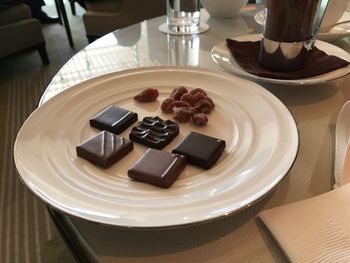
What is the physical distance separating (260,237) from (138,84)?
38 centimetres

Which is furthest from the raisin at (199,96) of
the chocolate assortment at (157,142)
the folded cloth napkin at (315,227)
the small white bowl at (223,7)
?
the small white bowl at (223,7)

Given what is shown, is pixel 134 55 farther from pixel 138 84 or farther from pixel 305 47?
pixel 305 47

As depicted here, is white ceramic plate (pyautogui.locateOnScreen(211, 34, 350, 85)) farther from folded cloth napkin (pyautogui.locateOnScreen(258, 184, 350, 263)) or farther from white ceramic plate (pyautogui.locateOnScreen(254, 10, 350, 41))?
folded cloth napkin (pyautogui.locateOnScreen(258, 184, 350, 263))

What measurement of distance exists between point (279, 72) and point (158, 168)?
1.20ft

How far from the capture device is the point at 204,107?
56 cm

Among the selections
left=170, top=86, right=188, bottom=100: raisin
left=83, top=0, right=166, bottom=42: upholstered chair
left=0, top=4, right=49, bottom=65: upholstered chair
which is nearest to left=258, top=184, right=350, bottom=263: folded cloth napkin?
left=170, top=86, right=188, bottom=100: raisin

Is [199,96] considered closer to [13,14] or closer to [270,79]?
[270,79]

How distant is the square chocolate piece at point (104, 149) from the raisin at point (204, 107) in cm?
14

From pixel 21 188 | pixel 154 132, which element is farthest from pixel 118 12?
pixel 154 132

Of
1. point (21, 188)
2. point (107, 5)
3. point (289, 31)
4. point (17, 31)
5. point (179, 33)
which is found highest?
point (289, 31)

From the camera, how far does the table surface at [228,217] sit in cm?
36

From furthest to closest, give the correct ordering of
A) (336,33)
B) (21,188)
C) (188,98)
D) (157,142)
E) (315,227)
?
(21,188) < (336,33) < (188,98) < (157,142) < (315,227)

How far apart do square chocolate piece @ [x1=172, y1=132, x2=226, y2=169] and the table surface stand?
8 cm

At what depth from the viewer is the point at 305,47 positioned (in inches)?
25.2
